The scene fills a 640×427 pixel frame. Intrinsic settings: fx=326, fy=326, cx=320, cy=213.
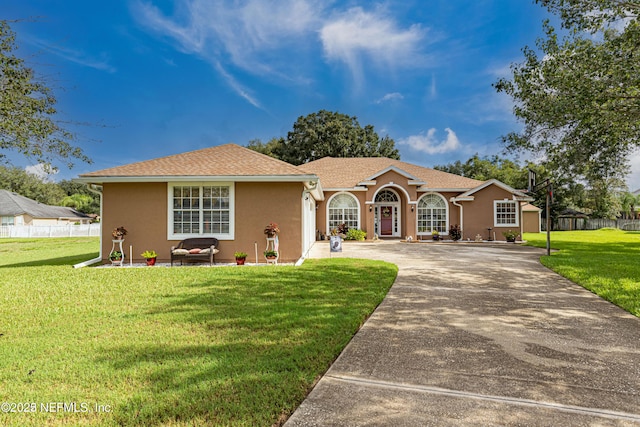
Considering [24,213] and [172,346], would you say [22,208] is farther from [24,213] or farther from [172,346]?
[172,346]

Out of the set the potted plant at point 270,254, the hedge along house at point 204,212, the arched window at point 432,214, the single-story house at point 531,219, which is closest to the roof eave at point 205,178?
the hedge along house at point 204,212

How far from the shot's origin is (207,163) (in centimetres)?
1204

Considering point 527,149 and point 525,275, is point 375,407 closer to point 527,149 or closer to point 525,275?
point 525,275

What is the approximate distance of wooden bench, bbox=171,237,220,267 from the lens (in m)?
10.4

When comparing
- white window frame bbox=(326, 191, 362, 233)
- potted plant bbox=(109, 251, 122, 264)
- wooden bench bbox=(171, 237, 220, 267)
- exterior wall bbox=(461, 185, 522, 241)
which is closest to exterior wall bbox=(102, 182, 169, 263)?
potted plant bbox=(109, 251, 122, 264)

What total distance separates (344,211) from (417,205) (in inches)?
188

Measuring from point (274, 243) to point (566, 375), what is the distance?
8688mm

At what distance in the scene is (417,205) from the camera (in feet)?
69.6

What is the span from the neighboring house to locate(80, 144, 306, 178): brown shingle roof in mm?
38912

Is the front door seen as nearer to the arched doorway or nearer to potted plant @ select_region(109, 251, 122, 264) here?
the arched doorway

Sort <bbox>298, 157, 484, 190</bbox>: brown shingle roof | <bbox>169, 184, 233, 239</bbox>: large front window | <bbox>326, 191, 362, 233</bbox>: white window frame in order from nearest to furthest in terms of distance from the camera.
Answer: <bbox>169, 184, 233, 239</bbox>: large front window < <bbox>326, 191, 362, 233</bbox>: white window frame < <bbox>298, 157, 484, 190</bbox>: brown shingle roof

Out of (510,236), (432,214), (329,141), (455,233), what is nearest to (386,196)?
(432,214)

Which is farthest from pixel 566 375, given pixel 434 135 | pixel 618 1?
pixel 434 135

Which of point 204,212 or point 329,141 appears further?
point 329,141
